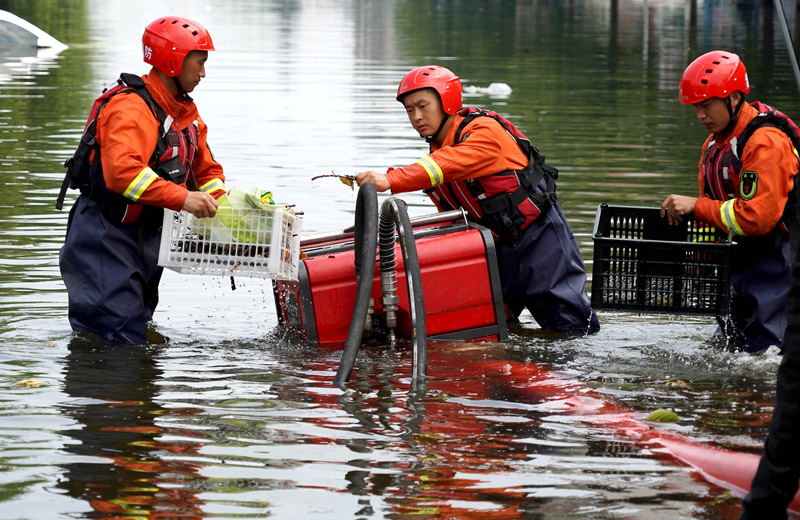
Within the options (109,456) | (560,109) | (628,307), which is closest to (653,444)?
(628,307)

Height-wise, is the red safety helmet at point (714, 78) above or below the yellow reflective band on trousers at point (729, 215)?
above

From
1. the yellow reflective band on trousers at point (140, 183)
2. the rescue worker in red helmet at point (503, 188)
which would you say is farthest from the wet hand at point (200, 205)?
the rescue worker in red helmet at point (503, 188)

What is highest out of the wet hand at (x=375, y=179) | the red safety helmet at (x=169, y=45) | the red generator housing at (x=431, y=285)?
the red safety helmet at (x=169, y=45)

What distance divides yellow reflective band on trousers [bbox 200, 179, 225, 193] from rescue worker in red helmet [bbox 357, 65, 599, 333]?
101 cm

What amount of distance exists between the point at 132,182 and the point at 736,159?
10.3 feet

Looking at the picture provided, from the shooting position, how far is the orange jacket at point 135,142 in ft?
20.9

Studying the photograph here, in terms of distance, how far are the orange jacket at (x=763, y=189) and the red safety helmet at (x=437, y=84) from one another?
4.82 ft

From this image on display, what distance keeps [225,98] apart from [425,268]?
1427 cm

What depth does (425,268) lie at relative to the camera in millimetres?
6863

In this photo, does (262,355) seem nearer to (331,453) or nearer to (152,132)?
(152,132)

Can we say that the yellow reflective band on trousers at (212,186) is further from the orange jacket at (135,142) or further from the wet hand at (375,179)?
the wet hand at (375,179)

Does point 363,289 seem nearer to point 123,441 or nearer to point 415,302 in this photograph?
point 415,302

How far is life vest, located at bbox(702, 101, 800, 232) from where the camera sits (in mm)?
6605

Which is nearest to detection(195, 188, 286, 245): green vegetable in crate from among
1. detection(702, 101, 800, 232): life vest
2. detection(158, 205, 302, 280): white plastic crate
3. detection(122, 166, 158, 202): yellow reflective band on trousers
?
detection(158, 205, 302, 280): white plastic crate
